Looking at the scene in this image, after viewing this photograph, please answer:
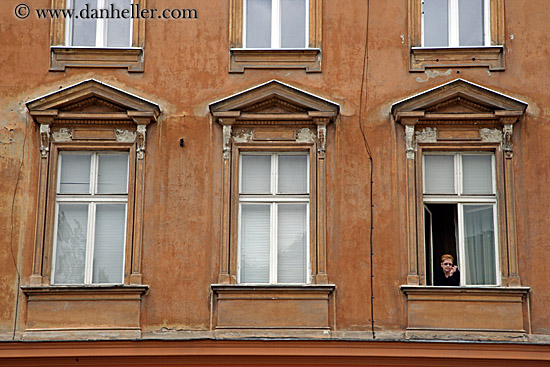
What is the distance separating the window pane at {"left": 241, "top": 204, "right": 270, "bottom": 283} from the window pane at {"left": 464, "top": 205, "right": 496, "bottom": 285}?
2.65 m

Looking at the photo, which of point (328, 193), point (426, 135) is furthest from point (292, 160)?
point (426, 135)

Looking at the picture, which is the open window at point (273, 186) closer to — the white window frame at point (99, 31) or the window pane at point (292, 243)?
the window pane at point (292, 243)

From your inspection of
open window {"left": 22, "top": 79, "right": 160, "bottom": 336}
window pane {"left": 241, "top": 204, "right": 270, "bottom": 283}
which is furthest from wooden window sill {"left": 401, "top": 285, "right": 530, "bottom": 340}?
open window {"left": 22, "top": 79, "right": 160, "bottom": 336}

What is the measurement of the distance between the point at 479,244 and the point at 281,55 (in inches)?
146

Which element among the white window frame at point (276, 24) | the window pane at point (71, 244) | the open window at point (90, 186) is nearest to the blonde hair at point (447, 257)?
the white window frame at point (276, 24)

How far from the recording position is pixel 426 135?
41.3 feet

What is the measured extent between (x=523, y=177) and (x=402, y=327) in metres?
2.55

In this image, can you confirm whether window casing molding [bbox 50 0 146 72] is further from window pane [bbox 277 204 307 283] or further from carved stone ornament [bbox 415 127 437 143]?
carved stone ornament [bbox 415 127 437 143]

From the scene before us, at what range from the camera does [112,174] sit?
12.7 meters

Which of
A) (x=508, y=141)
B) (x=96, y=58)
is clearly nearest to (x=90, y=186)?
(x=96, y=58)

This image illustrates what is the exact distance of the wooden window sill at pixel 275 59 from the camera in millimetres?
12867

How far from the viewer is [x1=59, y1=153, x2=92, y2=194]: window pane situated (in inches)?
500

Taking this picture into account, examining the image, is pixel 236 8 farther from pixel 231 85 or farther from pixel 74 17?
pixel 74 17

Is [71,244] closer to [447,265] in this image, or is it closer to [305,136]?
[305,136]
